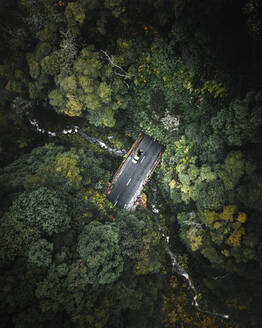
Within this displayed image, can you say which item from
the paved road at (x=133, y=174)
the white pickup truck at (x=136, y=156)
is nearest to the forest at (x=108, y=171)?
the paved road at (x=133, y=174)

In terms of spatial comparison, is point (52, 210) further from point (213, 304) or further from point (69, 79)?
point (213, 304)

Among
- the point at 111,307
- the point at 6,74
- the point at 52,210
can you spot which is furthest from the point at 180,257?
the point at 6,74

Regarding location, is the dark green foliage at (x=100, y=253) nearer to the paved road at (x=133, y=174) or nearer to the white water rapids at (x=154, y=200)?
the paved road at (x=133, y=174)

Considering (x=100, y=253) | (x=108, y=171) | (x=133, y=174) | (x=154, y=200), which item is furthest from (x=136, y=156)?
(x=100, y=253)

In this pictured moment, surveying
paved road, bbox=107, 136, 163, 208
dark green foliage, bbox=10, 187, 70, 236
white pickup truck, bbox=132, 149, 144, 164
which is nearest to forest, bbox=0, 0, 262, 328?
dark green foliage, bbox=10, 187, 70, 236

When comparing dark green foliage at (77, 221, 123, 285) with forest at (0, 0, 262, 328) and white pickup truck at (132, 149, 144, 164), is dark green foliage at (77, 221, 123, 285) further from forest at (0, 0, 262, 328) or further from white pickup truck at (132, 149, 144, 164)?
white pickup truck at (132, 149, 144, 164)

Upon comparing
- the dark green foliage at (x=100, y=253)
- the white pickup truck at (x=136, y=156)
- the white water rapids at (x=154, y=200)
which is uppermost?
the white pickup truck at (x=136, y=156)
